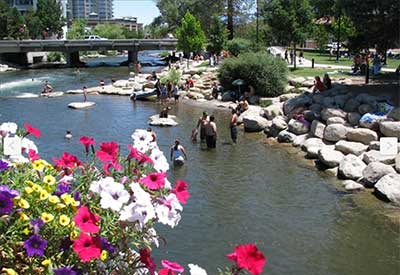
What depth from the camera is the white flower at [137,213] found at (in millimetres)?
4484

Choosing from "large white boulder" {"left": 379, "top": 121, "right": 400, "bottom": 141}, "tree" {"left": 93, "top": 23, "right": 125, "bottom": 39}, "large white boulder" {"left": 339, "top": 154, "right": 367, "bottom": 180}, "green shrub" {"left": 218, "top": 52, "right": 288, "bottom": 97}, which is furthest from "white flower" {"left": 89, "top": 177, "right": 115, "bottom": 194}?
"tree" {"left": 93, "top": 23, "right": 125, "bottom": 39}

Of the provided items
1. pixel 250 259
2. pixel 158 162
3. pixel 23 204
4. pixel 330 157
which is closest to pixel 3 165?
pixel 23 204

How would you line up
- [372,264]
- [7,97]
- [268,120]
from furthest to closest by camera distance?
[7,97] < [268,120] < [372,264]

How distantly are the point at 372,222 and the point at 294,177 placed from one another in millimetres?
5100

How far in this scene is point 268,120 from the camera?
29.9 m

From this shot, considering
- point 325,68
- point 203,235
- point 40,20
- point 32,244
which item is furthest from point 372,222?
point 40,20

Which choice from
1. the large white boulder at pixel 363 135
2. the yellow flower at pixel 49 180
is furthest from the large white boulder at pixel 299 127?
the yellow flower at pixel 49 180

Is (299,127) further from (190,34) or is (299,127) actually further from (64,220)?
(190,34)

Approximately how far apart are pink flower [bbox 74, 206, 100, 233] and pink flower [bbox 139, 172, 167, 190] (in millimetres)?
584

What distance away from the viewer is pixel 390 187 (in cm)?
1688

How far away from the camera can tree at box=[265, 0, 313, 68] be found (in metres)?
46.8

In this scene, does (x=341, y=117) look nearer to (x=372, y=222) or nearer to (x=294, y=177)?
(x=294, y=177)

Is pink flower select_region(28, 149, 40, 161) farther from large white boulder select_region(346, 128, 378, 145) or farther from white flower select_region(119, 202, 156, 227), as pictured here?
large white boulder select_region(346, 128, 378, 145)

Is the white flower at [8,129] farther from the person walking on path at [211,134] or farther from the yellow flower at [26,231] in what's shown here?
the person walking on path at [211,134]
